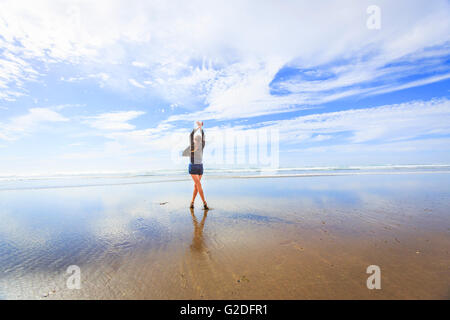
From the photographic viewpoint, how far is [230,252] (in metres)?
3.80

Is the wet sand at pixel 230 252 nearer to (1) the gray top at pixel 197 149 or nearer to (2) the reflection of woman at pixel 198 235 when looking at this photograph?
(2) the reflection of woman at pixel 198 235

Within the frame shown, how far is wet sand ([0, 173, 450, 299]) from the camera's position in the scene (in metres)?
2.65

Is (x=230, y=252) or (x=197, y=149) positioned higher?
(x=197, y=149)

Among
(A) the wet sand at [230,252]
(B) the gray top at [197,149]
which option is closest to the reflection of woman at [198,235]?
(A) the wet sand at [230,252]

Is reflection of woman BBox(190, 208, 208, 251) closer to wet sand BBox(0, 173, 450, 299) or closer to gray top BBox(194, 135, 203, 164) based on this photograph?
wet sand BBox(0, 173, 450, 299)

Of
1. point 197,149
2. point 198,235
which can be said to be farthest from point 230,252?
point 197,149

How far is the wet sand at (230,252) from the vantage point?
2.65 m

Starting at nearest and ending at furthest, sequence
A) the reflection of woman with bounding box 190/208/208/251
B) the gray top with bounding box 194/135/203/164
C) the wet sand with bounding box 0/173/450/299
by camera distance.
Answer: the wet sand with bounding box 0/173/450/299
the reflection of woman with bounding box 190/208/208/251
the gray top with bounding box 194/135/203/164

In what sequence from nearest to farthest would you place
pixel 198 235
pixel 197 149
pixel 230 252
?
pixel 230 252
pixel 198 235
pixel 197 149

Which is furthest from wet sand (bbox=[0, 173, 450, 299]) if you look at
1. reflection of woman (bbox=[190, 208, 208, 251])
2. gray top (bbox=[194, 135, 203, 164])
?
gray top (bbox=[194, 135, 203, 164])

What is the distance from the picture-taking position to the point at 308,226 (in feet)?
17.1

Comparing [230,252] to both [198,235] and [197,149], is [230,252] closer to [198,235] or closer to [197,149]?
[198,235]
